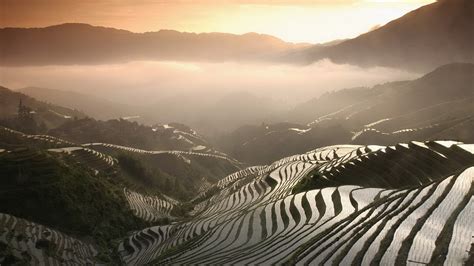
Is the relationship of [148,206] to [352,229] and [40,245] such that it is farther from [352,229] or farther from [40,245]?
[352,229]

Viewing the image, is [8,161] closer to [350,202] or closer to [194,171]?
[350,202]

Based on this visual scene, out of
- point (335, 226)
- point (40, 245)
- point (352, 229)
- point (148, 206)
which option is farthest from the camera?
point (148, 206)

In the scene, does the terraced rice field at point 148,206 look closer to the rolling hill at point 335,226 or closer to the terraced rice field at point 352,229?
the rolling hill at point 335,226

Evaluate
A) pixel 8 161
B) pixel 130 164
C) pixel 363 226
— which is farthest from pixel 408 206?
pixel 130 164

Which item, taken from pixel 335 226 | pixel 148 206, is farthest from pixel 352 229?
pixel 148 206

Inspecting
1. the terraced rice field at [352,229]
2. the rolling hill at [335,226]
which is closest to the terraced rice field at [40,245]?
the rolling hill at [335,226]

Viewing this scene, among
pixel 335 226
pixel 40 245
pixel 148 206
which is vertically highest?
pixel 335 226

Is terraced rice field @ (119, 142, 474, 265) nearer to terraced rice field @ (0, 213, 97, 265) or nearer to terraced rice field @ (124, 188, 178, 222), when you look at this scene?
terraced rice field @ (0, 213, 97, 265)

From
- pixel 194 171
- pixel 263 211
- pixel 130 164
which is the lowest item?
pixel 194 171

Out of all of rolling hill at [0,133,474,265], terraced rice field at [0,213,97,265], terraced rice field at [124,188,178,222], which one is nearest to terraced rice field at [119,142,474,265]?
rolling hill at [0,133,474,265]
